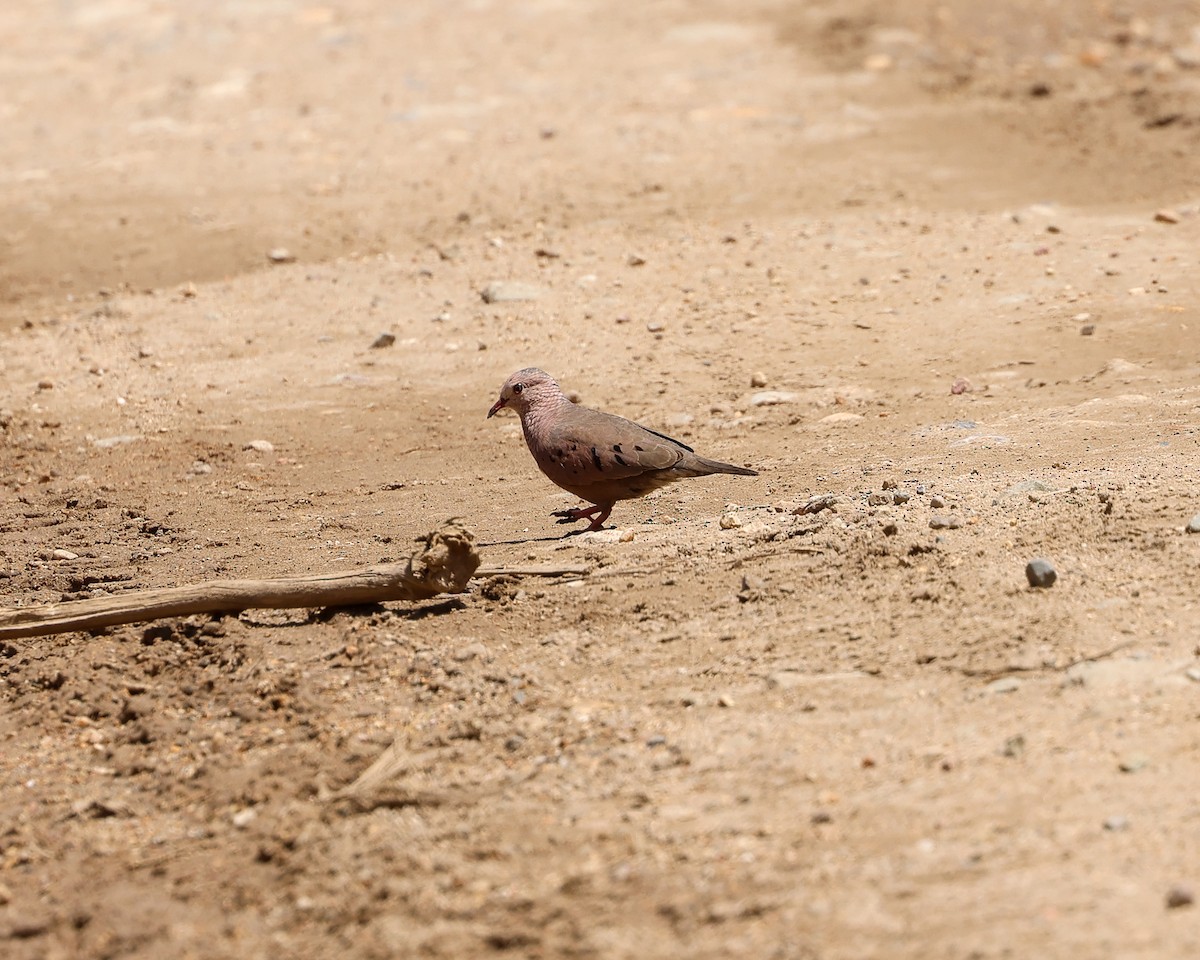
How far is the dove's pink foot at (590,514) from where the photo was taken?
612 centimetres

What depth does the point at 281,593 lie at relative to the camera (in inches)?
201

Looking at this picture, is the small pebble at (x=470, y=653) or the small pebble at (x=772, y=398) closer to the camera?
the small pebble at (x=470, y=653)

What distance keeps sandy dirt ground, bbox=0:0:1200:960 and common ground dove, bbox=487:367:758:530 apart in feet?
0.71

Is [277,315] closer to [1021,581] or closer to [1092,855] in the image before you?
[1021,581]

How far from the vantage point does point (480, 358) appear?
827cm

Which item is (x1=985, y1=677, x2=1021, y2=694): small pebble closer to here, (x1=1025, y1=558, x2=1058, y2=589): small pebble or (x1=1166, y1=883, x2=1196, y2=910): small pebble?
(x1=1025, y1=558, x2=1058, y2=589): small pebble

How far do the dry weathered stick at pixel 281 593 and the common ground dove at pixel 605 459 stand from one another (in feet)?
3.42

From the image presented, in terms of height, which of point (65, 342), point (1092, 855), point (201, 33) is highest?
point (201, 33)

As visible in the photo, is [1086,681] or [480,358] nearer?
[1086,681]

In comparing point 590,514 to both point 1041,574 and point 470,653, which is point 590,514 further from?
point 1041,574

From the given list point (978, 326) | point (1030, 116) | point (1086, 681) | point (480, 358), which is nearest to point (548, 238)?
point (480, 358)

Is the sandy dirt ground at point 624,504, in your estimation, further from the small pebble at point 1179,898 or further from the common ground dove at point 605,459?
the common ground dove at point 605,459

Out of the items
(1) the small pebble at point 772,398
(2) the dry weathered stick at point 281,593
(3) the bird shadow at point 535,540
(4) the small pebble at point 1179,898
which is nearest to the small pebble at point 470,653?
(2) the dry weathered stick at point 281,593

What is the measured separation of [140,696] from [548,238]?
5363 mm
